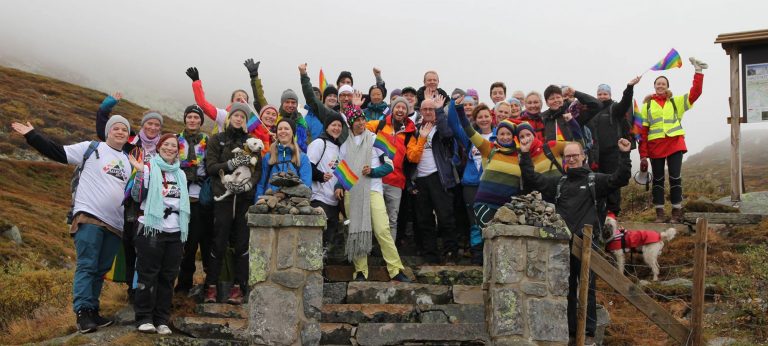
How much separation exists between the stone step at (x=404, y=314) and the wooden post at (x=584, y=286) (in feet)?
3.73

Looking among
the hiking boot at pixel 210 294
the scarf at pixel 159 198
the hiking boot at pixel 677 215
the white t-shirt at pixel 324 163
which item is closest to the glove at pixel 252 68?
the white t-shirt at pixel 324 163

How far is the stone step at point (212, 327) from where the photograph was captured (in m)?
6.87

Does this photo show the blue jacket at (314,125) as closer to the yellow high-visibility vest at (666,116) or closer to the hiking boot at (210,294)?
the hiking boot at (210,294)

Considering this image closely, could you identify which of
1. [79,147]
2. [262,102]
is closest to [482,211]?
[262,102]

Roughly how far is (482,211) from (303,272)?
2660mm

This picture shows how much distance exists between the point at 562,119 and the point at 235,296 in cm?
483

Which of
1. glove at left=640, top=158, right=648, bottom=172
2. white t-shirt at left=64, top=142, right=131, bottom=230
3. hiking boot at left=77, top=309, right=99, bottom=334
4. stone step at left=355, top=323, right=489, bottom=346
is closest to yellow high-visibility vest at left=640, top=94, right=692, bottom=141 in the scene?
glove at left=640, top=158, right=648, bottom=172

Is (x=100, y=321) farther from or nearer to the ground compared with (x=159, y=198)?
nearer to the ground

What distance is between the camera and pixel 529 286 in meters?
5.91

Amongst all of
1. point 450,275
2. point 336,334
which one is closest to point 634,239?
point 450,275

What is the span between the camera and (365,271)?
778 cm

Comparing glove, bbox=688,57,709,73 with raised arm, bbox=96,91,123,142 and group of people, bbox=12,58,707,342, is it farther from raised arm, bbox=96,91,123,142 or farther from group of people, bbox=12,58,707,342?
raised arm, bbox=96,91,123,142

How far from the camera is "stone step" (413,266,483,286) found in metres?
7.84

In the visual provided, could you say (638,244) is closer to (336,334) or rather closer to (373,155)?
(373,155)
